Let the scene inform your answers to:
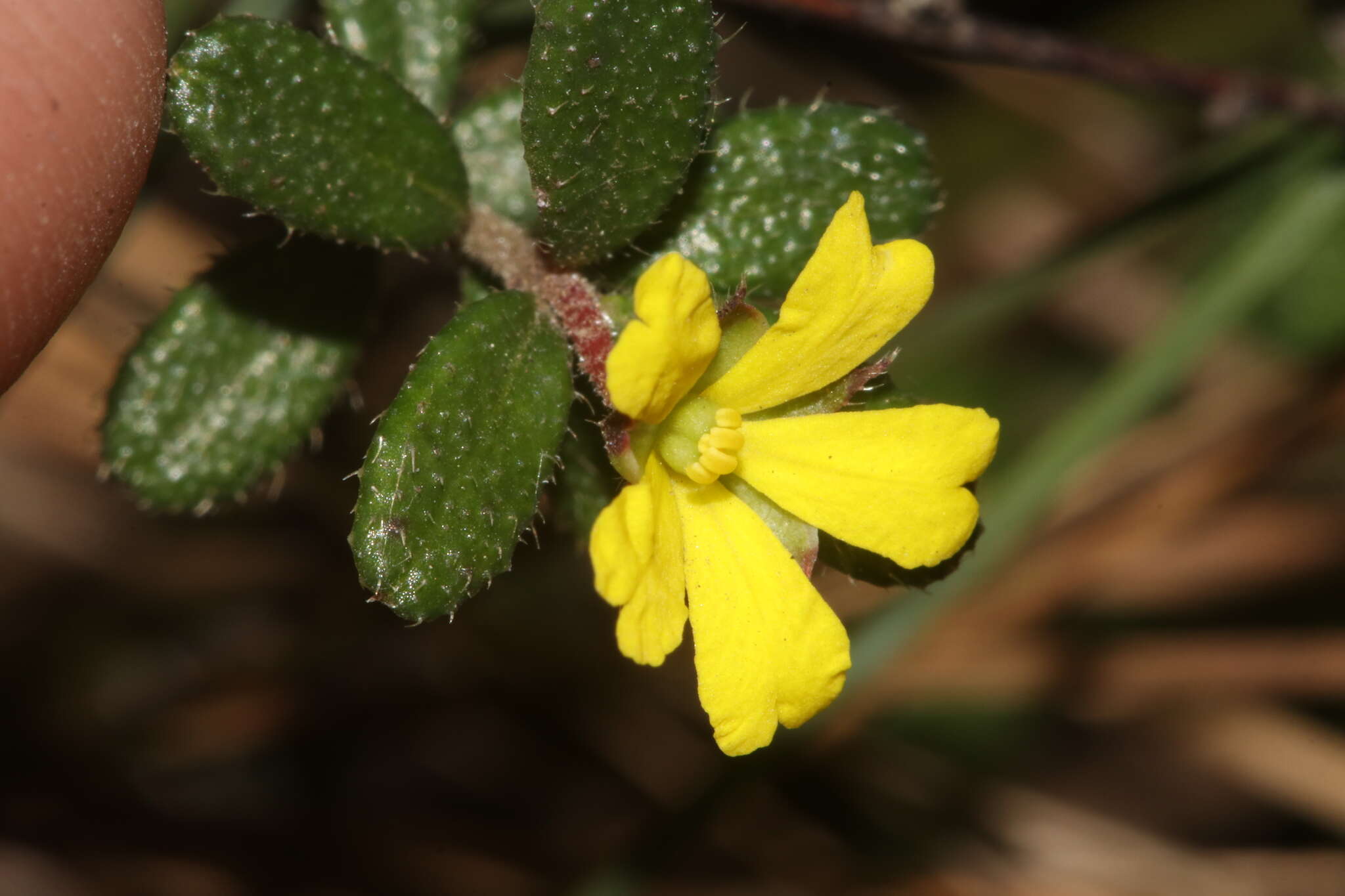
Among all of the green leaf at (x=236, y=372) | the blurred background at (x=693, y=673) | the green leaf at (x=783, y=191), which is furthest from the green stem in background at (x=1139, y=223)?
the green leaf at (x=236, y=372)

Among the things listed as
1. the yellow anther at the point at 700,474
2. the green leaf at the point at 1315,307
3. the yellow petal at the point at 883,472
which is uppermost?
the yellow anther at the point at 700,474

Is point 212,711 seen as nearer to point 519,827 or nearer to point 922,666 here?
point 519,827

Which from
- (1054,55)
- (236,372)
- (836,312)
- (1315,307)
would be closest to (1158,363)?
(1054,55)

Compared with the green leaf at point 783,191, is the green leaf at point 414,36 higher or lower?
higher

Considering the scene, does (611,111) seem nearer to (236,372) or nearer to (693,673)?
(236,372)

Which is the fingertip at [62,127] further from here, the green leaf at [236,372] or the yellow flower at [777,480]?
the yellow flower at [777,480]

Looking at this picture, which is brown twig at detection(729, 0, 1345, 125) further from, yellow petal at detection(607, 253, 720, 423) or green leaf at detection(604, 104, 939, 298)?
yellow petal at detection(607, 253, 720, 423)

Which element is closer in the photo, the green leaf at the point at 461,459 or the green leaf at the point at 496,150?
the green leaf at the point at 461,459
